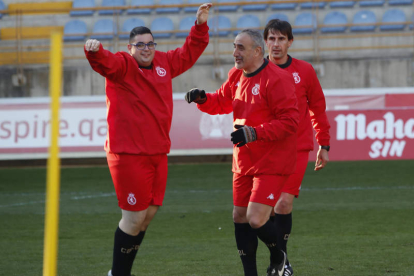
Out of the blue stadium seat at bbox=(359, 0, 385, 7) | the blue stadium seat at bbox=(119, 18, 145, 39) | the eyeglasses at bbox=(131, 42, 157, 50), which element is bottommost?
the eyeglasses at bbox=(131, 42, 157, 50)

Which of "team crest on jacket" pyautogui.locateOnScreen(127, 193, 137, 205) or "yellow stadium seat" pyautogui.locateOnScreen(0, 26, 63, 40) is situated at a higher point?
"yellow stadium seat" pyautogui.locateOnScreen(0, 26, 63, 40)

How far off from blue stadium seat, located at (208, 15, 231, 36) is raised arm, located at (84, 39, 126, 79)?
1351cm

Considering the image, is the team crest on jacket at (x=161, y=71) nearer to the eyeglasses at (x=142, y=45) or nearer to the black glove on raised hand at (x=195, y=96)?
the eyeglasses at (x=142, y=45)

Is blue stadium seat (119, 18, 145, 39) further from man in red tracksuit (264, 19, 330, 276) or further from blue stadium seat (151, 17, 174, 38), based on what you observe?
man in red tracksuit (264, 19, 330, 276)

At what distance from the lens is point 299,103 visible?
5562mm

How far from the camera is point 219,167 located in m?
15.3

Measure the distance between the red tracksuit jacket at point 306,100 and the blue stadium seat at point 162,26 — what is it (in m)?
13.5

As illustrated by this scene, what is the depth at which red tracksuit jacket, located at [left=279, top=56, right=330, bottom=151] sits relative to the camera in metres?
5.57

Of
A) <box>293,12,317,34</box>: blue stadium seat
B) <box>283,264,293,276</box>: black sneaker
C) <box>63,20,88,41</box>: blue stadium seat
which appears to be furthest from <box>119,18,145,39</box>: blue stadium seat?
<box>283,264,293,276</box>: black sneaker

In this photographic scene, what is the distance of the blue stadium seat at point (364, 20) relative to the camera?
1858cm

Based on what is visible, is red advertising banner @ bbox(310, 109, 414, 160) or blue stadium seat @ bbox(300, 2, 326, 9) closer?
red advertising banner @ bbox(310, 109, 414, 160)

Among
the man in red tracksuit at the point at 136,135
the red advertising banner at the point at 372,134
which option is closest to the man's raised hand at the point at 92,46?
the man in red tracksuit at the point at 136,135

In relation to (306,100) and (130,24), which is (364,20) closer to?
(130,24)

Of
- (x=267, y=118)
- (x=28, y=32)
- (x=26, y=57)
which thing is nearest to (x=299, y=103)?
(x=267, y=118)
